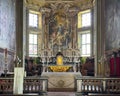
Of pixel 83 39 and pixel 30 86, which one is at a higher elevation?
pixel 83 39

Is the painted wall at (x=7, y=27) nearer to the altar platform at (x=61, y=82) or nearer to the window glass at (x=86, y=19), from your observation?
the altar platform at (x=61, y=82)

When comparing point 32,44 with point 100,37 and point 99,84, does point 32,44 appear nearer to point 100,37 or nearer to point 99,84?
point 100,37

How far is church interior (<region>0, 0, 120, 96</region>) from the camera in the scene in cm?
1597

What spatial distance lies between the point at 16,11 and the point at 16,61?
189 inches

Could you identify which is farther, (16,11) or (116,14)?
(16,11)

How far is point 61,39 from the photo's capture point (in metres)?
26.0

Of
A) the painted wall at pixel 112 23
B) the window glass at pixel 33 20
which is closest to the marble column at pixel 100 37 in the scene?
the painted wall at pixel 112 23

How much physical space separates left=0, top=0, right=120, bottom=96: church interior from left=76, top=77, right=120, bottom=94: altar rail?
3688 mm

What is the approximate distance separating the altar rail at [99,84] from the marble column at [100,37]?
765 centimetres

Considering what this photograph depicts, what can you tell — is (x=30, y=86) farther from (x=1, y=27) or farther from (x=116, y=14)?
(x=116, y=14)

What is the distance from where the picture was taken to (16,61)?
55.9 ft

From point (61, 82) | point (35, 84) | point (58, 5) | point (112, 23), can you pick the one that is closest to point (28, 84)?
point (35, 84)

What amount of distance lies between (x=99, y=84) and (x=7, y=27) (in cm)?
770

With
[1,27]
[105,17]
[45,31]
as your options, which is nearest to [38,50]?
[45,31]
